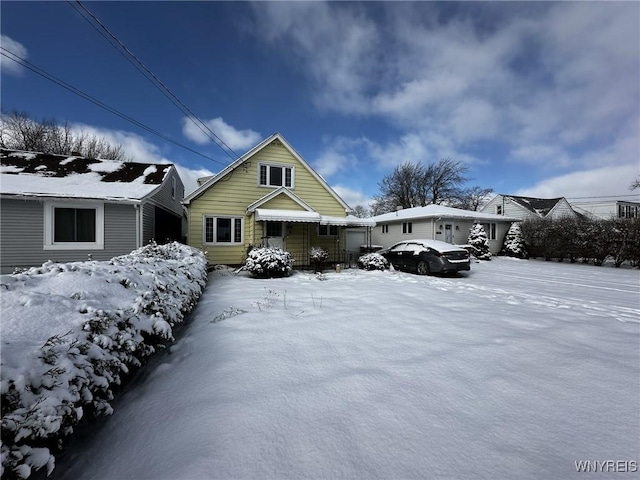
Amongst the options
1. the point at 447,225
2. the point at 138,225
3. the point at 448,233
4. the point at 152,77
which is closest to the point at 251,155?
the point at 152,77

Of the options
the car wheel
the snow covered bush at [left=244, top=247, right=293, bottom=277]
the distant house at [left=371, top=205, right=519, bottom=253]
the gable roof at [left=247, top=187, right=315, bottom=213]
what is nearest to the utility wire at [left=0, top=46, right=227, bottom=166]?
the gable roof at [left=247, top=187, right=315, bottom=213]

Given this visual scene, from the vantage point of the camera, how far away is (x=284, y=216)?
38.9ft

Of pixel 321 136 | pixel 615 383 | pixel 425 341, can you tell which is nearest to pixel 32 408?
pixel 425 341

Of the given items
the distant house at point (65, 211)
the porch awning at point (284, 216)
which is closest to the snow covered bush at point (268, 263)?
the porch awning at point (284, 216)

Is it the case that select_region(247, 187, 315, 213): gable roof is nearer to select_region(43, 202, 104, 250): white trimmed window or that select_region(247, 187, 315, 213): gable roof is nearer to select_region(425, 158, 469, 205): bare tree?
select_region(43, 202, 104, 250): white trimmed window

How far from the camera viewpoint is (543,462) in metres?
1.80

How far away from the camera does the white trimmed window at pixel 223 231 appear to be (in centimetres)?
1252

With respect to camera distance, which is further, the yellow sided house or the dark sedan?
the yellow sided house

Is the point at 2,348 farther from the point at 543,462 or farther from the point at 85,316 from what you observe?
the point at 543,462

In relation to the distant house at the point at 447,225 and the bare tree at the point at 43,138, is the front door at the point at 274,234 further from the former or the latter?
the bare tree at the point at 43,138

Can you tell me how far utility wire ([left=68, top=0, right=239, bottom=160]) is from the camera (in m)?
5.94

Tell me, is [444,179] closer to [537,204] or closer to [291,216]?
[537,204]

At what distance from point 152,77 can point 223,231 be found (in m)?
6.72

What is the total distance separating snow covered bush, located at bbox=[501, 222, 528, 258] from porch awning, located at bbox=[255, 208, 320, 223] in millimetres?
16515
